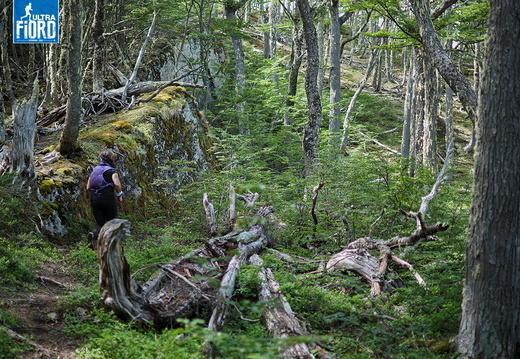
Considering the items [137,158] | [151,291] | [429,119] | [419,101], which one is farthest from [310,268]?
[419,101]

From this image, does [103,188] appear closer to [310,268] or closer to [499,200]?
→ [310,268]

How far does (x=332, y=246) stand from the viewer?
7.07 metres

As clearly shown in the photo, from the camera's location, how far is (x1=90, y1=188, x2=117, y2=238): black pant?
21.8 ft

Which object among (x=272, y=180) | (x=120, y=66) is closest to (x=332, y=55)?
(x=272, y=180)

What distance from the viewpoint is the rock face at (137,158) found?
7.48 m

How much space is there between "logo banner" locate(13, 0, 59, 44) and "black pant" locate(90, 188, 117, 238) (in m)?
5.97

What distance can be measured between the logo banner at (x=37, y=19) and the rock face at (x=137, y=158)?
247 cm

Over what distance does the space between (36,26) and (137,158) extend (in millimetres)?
4699

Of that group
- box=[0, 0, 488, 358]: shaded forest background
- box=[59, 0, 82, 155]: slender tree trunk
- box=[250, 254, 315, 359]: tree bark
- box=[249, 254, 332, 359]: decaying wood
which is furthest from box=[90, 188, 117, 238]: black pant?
box=[250, 254, 315, 359]: tree bark

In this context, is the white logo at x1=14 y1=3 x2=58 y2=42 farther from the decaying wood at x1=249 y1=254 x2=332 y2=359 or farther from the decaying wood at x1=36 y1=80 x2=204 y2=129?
the decaying wood at x1=249 y1=254 x2=332 y2=359

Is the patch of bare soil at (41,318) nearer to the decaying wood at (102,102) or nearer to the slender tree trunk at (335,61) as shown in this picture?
the decaying wood at (102,102)

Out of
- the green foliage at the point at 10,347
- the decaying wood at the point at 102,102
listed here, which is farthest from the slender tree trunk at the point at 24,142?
the green foliage at the point at 10,347

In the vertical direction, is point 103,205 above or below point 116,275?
above

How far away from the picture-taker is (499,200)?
3736 millimetres
